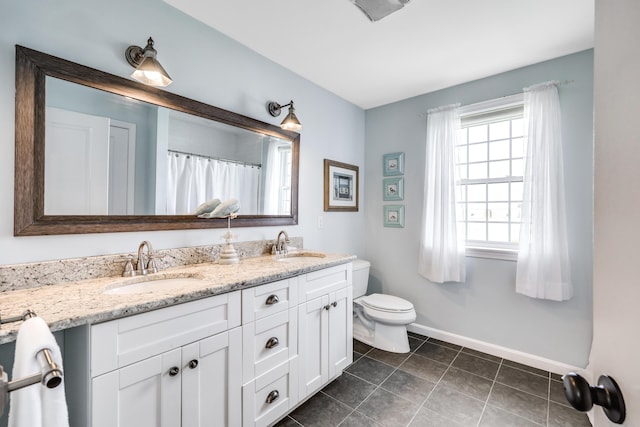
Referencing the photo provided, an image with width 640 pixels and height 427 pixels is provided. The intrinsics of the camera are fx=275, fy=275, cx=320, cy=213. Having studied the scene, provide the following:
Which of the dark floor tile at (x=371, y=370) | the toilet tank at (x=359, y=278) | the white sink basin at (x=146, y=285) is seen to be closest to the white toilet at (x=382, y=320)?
the toilet tank at (x=359, y=278)

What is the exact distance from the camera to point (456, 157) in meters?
2.53

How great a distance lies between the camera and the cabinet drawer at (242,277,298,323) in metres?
1.37

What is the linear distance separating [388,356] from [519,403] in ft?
3.02

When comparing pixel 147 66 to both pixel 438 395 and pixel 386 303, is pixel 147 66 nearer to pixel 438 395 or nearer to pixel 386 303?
pixel 386 303

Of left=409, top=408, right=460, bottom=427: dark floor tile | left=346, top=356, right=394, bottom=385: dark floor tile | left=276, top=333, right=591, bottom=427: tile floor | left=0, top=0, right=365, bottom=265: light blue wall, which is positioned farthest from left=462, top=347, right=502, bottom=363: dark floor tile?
left=0, top=0, right=365, bottom=265: light blue wall

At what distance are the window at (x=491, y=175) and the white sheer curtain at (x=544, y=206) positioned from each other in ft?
0.50

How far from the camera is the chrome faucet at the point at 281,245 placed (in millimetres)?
2168

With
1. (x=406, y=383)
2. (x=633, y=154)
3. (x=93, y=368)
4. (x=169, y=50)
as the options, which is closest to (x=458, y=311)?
(x=406, y=383)

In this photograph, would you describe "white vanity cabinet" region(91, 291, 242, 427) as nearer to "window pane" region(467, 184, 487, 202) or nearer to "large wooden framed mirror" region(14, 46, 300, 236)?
"large wooden framed mirror" region(14, 46, 300, 236)

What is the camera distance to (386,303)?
8.27 feet

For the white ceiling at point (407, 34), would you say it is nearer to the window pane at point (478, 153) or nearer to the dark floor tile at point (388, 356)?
the window pane at point (478, 153)

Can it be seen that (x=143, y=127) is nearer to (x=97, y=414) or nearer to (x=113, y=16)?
(x=113, y=16)

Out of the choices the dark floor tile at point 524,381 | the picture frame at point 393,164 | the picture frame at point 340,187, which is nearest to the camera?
the dark floor tile at point 524,381

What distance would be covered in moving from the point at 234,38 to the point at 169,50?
19.6 inches
